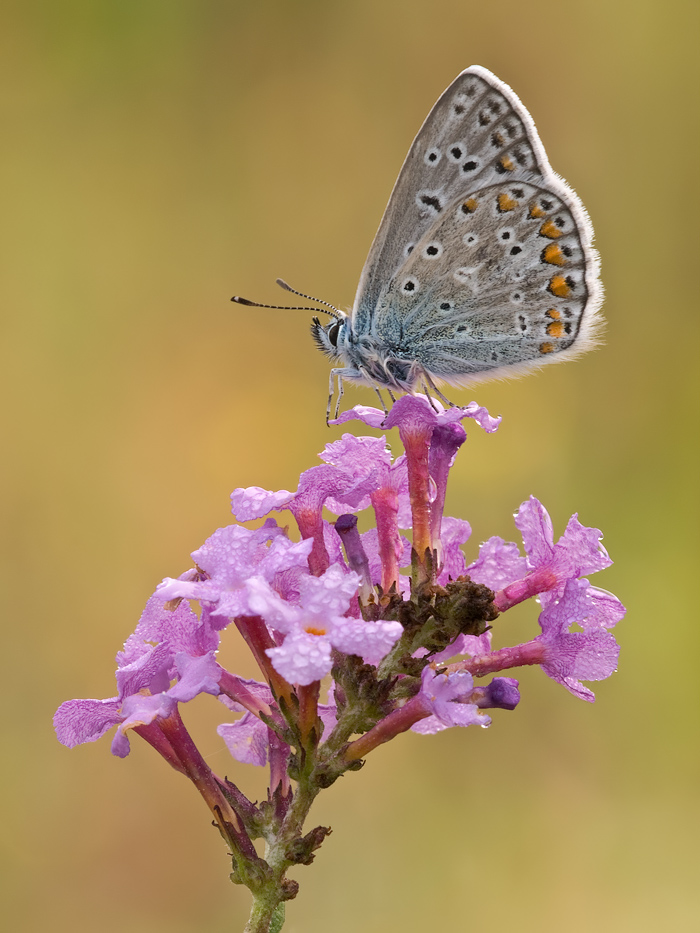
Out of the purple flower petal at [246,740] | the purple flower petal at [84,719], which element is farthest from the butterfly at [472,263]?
the purple flower petal at [84,719]

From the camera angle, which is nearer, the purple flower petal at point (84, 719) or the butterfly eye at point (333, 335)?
the purple flower petal at point (84, 719)

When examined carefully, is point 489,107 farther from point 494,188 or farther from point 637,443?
point 637,443

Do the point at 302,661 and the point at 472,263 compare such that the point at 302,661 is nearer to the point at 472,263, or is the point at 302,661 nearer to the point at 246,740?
the point at 246,740

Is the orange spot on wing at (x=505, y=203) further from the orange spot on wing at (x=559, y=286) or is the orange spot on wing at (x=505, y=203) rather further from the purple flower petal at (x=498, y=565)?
the purple flower petal at (x=498, y=565)

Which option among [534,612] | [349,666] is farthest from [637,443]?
[349,666]

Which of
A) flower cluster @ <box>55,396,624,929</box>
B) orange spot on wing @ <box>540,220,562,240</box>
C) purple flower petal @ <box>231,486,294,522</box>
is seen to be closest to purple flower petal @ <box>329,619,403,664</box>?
flower cluster @ <box>55,396,624,929</box>

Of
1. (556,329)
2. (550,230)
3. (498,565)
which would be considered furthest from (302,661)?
(550,230)

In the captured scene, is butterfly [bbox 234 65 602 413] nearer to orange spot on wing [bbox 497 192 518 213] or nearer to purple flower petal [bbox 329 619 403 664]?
orange spot on wing [bbox 497 192 518 213]
